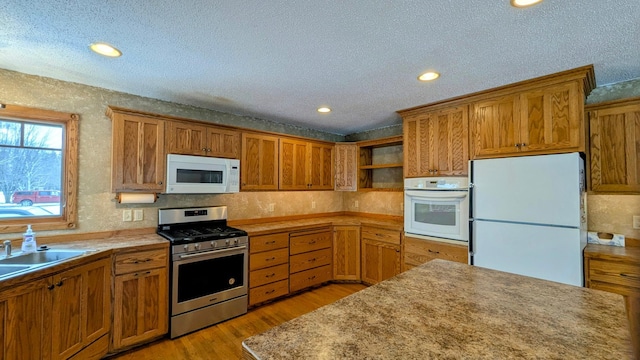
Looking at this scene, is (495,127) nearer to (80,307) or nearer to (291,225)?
(291,225)

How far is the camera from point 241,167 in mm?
3336

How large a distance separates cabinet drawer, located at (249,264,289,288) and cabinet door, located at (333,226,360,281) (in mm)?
843

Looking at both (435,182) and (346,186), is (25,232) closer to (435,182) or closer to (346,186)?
(346,186)

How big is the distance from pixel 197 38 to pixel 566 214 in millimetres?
3027

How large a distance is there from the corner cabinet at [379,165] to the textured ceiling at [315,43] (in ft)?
4.75

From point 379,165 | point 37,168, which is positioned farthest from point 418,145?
point 37,168

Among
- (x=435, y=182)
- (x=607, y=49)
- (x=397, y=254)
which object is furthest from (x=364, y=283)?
(x=607, y=49)

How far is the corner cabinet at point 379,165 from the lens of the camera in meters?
4.12

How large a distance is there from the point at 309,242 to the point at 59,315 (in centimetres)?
245

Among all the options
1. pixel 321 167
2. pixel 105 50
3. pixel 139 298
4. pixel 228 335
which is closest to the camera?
pixel 105 50

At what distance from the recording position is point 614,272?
2119 millimetres

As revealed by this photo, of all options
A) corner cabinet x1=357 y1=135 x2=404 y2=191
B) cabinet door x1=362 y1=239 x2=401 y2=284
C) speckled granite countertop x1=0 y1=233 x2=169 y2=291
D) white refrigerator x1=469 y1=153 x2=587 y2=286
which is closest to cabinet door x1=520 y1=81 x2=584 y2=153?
white refrigerator x1=469 y1=153 x2=587 y2=286

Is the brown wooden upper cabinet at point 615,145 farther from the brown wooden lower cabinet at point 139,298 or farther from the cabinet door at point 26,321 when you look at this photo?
the cabinet door at point 26,321

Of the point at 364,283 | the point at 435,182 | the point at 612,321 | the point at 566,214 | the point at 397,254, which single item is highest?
the point at 435,182
